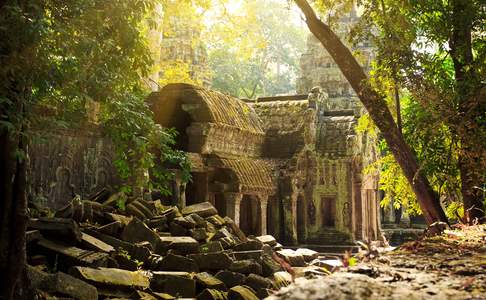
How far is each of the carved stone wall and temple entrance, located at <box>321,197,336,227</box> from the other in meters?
9.69

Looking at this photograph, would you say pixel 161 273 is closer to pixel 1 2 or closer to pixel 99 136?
pixel 99 136

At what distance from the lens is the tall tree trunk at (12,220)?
622 centimetres

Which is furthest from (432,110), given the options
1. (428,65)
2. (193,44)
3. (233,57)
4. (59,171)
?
(233,57)

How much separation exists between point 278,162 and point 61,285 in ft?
38.3

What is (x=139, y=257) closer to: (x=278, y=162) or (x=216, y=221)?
(x=216, y=221)

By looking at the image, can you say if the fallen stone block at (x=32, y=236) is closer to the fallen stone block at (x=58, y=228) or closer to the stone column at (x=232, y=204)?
the fallen stone block at (x=58, y=228)

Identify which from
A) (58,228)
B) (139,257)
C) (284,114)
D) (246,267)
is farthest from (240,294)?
(284,114)

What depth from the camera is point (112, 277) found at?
24.3 feet

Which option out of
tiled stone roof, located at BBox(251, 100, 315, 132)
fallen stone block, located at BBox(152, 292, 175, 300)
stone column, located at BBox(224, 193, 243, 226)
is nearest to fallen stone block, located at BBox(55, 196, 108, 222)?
fallen stone block, located at BBox(152, 292, 175, 300)

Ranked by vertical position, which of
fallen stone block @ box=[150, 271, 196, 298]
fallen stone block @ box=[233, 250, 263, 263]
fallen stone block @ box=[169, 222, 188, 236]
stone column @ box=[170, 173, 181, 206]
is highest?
stone column @ box=[170, 173, 181, 206]

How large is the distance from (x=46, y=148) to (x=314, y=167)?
34.8 ft

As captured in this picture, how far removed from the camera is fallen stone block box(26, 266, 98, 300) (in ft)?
21.7

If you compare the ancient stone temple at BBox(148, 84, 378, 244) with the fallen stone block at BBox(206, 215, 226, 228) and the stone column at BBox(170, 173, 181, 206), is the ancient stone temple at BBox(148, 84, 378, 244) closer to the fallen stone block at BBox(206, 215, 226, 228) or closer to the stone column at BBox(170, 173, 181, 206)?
the stone column at BBox(170, 173, 181, 206)

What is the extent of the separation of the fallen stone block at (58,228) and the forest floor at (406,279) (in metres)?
5.03
